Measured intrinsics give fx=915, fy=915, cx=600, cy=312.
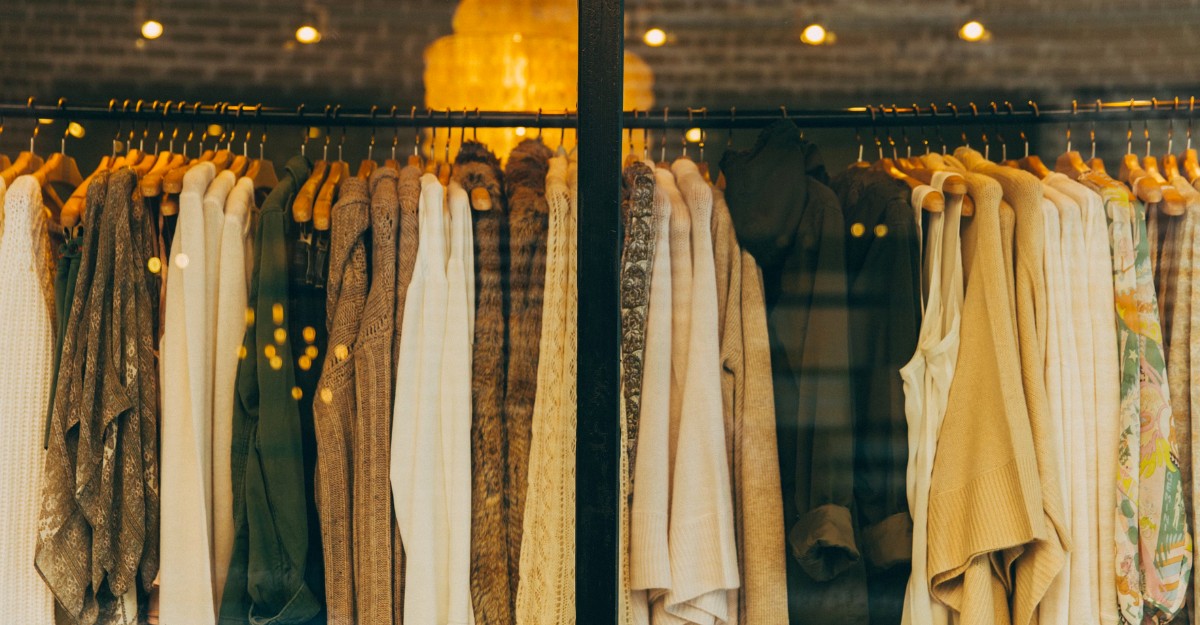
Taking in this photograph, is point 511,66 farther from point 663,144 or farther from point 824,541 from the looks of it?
point 824,541

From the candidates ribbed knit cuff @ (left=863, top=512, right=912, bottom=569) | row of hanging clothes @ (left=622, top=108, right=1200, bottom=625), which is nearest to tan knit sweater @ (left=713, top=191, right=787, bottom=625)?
row of hanging clothes @ (left=622, top=108, right=1200, bottom=625)

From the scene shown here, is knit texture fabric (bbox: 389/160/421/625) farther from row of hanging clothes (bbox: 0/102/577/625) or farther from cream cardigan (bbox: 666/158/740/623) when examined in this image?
cream cardigan (bbox: 666/158/740/623)

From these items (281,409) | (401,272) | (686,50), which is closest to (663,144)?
(686,50)

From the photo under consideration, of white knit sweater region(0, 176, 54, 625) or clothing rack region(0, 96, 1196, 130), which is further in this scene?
clothing rack region(0, 96, 1196, 130)

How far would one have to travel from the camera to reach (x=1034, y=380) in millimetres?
1304

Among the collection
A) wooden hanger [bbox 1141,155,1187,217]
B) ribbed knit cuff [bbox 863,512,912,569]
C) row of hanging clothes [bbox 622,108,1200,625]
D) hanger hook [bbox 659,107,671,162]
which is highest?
hanger hook [bbox 659,107,671,162]

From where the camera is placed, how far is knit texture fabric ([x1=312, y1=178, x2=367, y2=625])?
1.29 meters

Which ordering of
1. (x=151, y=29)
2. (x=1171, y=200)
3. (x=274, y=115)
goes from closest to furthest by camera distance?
(x=1171, y=200) → (x=274, y=115) → (x=151, y=29)

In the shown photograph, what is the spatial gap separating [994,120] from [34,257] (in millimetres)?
1514

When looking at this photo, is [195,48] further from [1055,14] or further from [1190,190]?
[1190,190]

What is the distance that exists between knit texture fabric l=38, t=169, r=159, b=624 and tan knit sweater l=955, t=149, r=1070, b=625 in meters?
1.24

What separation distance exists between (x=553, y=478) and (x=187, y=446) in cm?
52

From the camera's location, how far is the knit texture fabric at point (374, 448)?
1282 millimetres

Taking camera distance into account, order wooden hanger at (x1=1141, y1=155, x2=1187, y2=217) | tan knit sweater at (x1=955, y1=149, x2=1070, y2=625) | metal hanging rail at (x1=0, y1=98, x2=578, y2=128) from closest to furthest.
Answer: tan knit sweater at (x1=955, y1=149, x2=1070, y2=625) < wooden hanger at (x1=1141, y1=155, x2=1187, y2=217) < metal hanging rail at (x1=0, y1=98, x2=578, y2=128)
